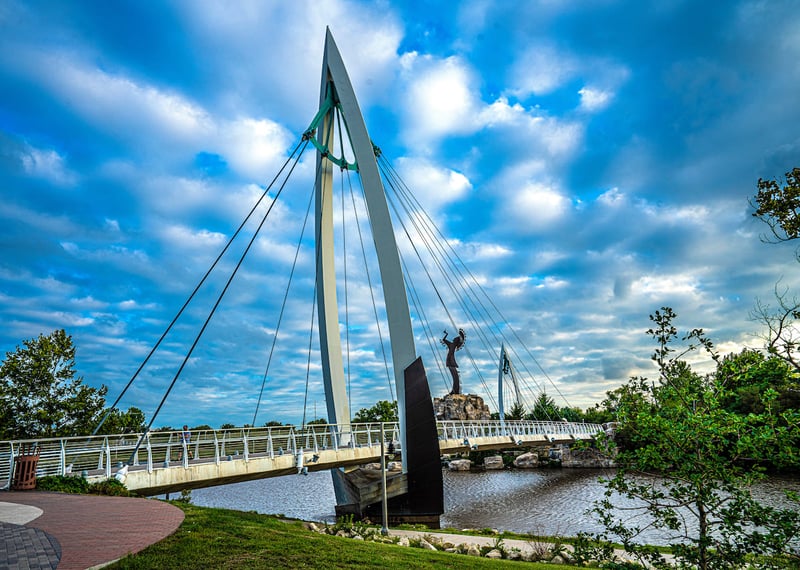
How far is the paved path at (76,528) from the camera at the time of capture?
19.3 ft

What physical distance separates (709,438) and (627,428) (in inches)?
44.3

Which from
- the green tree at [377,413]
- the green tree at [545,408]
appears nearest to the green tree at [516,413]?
the green tree at [545,408]

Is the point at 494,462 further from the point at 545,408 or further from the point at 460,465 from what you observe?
the point at 545,408

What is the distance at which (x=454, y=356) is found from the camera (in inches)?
2243

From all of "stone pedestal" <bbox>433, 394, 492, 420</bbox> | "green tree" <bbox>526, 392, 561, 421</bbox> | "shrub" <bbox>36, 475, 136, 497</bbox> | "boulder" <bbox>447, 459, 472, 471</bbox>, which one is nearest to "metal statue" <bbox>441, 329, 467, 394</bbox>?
"stone pedestal" <bbox>433, 394, 492, 420</bbox>

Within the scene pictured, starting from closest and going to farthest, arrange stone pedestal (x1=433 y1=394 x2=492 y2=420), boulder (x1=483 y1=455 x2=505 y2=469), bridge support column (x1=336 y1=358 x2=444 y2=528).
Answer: bridge support column (x1=336 y1=358 x2=444 y2=528), stone pedestal (x1=433 y1=394 x2=492 y2=420), boulder (x1=483 y1=455 x2=505 y2=469)

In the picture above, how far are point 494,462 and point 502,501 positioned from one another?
30212 mm

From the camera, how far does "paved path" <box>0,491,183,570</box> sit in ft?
19.3

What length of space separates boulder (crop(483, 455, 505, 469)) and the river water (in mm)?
13521

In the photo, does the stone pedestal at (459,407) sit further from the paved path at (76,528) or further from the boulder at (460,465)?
the paved path at (76,528)

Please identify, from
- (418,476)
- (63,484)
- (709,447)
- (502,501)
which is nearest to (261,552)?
(709,447)

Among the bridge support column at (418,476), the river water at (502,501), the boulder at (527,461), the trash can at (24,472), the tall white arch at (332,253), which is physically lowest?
the boulder at (527,461)

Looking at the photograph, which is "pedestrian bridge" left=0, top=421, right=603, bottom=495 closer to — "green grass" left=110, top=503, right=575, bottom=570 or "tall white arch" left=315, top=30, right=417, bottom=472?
"tall white arch" left=315, top=30, right=417, bottom=472

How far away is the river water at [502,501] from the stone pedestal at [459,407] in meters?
11.9
